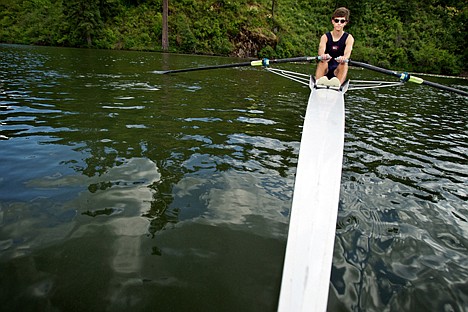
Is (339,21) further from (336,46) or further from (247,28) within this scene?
(247,28)

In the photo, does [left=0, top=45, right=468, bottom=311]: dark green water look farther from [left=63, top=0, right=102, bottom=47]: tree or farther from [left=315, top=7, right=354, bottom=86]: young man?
[left=63, top=0, right=102, bottom=47]: tree

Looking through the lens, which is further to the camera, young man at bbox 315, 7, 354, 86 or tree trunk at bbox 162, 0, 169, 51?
tree trunk at bbox 162, 0, 169, 51

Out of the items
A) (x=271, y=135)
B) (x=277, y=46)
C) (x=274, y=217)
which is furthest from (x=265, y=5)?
(x=274, y=217)

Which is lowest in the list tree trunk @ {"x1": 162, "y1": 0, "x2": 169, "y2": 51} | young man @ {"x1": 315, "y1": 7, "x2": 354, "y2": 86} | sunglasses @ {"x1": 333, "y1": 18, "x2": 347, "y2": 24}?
young man @ {"x1": 315, "y1": 7, "x2": 354, "y2": 86}

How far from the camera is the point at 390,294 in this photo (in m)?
2.66

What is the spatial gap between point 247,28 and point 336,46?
35.2 m

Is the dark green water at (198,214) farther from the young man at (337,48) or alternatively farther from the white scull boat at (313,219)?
the young man at (337,48)

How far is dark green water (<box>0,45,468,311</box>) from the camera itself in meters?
2.57

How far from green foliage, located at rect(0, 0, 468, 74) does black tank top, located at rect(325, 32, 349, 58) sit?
31933 mm

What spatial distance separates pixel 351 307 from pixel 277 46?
40721 millimetres

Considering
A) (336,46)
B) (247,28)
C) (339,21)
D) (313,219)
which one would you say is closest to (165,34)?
(247,28)

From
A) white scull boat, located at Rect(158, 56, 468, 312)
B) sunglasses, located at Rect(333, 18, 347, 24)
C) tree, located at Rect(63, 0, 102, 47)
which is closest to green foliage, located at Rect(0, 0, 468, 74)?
tree, located at Rect(63, 0, 102, 47)

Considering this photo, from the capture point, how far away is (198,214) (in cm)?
365

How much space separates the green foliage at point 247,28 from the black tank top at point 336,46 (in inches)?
1257
